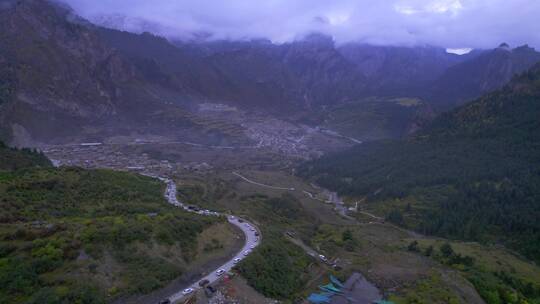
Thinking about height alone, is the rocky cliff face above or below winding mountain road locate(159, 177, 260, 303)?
above

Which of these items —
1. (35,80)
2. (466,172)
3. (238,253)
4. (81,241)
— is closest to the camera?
(81,241)

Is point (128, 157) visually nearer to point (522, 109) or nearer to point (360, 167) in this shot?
point (360, 167)

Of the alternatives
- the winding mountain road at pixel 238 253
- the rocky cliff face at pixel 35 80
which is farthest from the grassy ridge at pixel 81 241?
the rocky cliff face at pixel 35 80

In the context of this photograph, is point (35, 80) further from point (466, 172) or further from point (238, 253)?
point (238, 253)

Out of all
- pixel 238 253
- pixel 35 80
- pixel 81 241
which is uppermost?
pixel 35 80

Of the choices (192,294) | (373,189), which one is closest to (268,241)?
(192,294)

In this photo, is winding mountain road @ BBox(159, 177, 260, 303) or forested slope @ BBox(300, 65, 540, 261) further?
forested slope @ BBox(300, 65, 540, 261)

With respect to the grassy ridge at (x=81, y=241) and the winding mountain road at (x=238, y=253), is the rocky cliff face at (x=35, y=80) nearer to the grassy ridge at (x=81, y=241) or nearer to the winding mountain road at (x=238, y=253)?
the winding mountain road at (x=238, y=253)

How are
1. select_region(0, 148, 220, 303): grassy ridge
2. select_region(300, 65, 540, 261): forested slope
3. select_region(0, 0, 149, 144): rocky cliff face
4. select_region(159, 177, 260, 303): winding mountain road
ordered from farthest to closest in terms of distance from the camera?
select_region(0, 0, 149, 144): rocky cliff face
select_region(300, 65, 540, 261): forested slope
select_region(159, 177, 260, 303): winding mountain road
select_region(0, 148, 220, 303): grassy ridge

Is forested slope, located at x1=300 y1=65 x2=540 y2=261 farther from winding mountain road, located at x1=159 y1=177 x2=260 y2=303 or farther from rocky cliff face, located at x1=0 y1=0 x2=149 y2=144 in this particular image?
rocky cliff face, located at x1=0 y1=0 x2=149 y2=144

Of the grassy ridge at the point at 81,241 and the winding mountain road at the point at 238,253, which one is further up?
the grassy ridge at the point at 81,241

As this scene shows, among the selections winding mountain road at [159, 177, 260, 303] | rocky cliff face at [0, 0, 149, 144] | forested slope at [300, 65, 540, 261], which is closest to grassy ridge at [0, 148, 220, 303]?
winding mountain road at [159, 177, 260, 303]

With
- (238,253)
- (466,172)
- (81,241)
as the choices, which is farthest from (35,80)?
(238,253)
